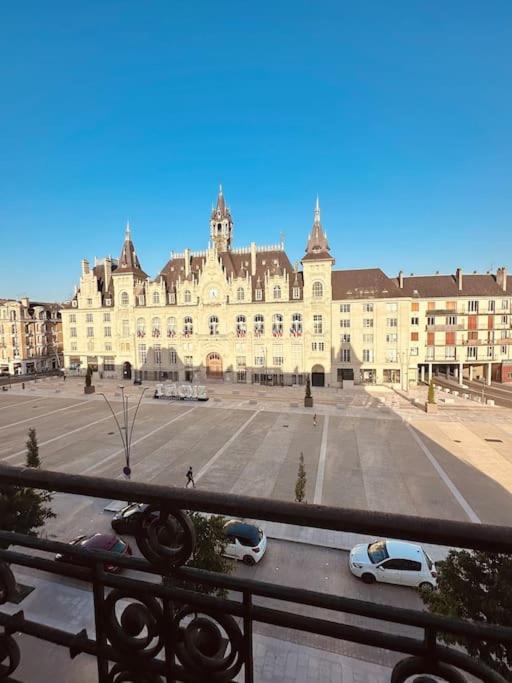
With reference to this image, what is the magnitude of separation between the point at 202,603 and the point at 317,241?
169 ft

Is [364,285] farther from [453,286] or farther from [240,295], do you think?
[240,295]

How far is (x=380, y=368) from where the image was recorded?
1964 inches

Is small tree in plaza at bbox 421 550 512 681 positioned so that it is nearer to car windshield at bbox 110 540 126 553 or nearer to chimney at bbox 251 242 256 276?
car windshield at bbox 110 540 126 553

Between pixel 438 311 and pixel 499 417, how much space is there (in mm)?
20575

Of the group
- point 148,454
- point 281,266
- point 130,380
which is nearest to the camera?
point 148,454

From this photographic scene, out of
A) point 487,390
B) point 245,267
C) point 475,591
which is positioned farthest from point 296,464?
point 245,267

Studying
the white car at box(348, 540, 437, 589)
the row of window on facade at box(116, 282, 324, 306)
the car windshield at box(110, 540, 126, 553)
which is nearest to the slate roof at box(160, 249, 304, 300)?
the row of window on facade at box(116, 282, 324, 306)

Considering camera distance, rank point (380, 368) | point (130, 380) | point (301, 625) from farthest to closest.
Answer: point (130, 380) < point (380, 368) < point (301, 625)

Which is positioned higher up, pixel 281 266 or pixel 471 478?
pixel 281 266

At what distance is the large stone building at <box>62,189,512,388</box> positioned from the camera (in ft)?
164

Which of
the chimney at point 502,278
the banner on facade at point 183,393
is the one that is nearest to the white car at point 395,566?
the banner on facade at point 183,393

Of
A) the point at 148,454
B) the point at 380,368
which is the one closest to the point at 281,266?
the point at 380,368

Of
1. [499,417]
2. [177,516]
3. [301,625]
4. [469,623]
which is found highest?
[177,516]

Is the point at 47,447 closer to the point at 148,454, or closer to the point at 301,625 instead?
the point at 148,454
